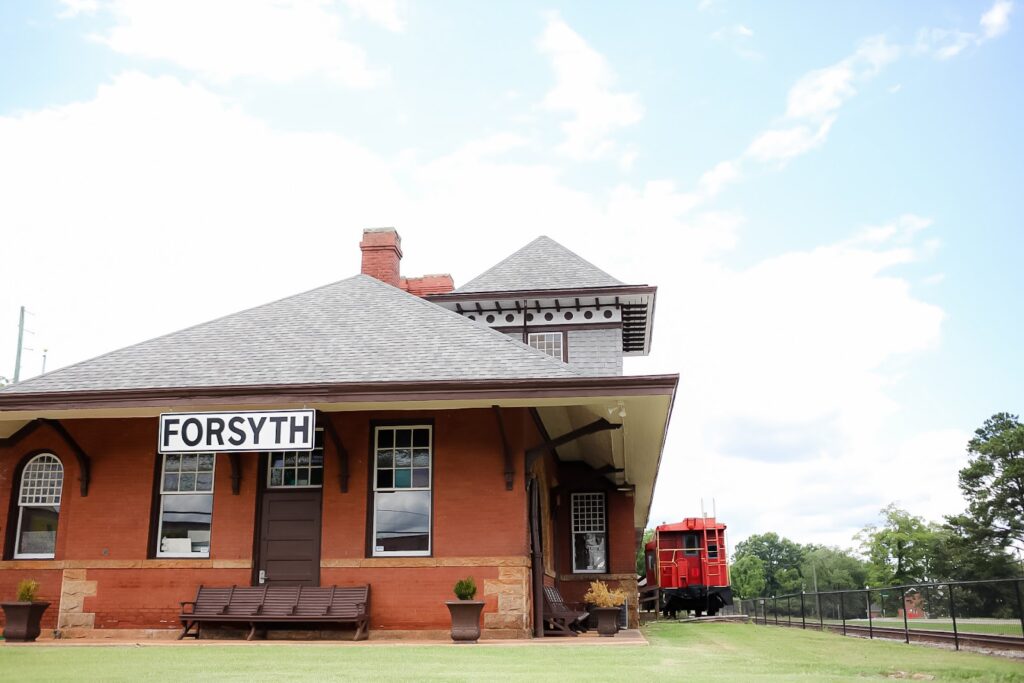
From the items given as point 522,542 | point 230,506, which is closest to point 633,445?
point 522,542

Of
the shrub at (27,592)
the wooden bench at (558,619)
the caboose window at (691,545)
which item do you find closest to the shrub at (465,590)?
the wooden bench at (558,619)

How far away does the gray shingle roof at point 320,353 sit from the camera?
13.5m

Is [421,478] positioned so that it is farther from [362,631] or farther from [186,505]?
[186,505]

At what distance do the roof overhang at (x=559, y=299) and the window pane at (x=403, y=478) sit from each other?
875 centimetres

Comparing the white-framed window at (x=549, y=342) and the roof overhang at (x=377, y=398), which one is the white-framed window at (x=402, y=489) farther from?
the white-framed window at (x=549, y=342)

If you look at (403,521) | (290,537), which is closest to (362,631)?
(403,521)

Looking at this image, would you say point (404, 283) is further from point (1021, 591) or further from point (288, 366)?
point (1021, 591)

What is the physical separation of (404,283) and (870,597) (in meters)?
14.0

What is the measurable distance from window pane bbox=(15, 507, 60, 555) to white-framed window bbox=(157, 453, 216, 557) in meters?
2.19

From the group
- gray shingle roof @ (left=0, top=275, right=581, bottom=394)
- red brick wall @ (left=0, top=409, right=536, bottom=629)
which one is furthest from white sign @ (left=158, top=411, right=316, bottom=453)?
red brick wall @ (left=0, top=409, right=536, bottom=629)

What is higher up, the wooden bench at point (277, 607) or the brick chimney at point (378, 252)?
the brick chimney at point (378, 252)

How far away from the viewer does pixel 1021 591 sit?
12.4 meters

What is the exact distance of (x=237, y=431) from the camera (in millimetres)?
13016

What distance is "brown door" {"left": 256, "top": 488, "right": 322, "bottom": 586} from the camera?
13836mm
